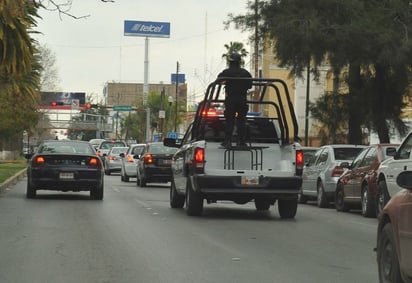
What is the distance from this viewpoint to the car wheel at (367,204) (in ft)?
51.6

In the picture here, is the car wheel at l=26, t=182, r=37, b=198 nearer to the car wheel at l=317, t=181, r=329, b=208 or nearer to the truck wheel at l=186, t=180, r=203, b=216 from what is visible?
the truck wheel at l=186, t=180, r=203, b=216

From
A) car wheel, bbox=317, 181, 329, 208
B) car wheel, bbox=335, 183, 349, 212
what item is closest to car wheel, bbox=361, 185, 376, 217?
car wheel, bbox=335, 183, 349, 212

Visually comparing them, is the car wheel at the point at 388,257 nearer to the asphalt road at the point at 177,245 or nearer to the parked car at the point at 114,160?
the asphalt road at the point at 177,245

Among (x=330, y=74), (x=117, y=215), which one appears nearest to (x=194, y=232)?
(x=117, y=215)

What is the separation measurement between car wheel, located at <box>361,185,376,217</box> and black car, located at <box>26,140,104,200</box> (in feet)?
21.0

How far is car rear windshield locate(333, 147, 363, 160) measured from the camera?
19.2 meters

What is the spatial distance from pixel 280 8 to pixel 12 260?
839 inches

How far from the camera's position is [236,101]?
46.7 feet

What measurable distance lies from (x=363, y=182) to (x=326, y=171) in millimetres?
2760

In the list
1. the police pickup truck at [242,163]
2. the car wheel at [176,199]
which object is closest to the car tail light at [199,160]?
the police pickup truck at [242,163]

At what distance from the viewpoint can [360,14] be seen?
86.9 ft

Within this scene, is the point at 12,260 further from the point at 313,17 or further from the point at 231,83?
the point at 313,17

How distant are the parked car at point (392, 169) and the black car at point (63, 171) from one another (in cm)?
707

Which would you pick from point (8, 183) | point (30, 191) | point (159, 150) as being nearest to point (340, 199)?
point (30, 191)
